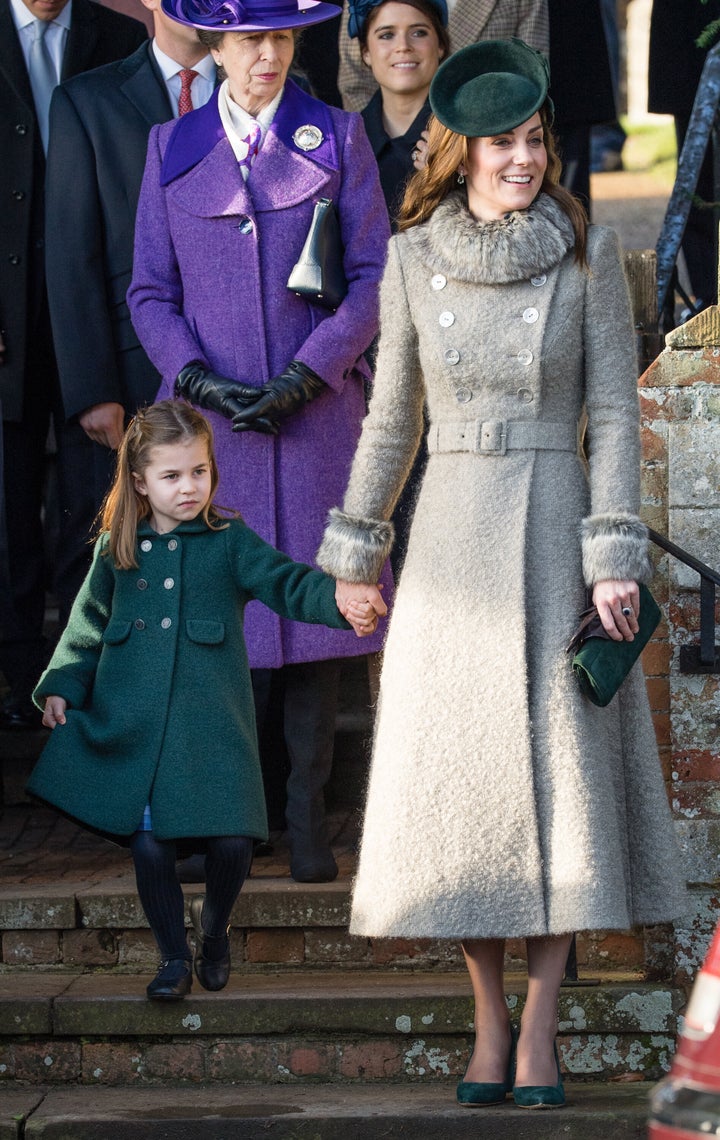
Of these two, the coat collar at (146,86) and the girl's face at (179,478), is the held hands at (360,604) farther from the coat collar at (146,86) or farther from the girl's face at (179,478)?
the coat collar at (146,86)

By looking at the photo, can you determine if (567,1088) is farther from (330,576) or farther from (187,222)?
(187,222)

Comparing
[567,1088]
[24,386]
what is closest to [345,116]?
[24,386]

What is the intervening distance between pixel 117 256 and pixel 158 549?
1277 mm

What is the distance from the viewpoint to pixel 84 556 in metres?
5.66

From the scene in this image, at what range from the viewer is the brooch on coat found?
16.1 feet

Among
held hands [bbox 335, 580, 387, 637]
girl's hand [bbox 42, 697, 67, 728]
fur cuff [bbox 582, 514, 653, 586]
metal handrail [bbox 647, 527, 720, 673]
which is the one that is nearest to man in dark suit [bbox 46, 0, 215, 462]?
girl's hand [bbox 42, 697, 67, 728]

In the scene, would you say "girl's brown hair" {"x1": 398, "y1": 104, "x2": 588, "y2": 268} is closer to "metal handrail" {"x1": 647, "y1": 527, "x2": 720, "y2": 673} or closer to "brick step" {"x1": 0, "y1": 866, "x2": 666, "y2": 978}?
"metal handrail" {"x1": 647, "y1": 527, "x2": 720, "y2": 673}

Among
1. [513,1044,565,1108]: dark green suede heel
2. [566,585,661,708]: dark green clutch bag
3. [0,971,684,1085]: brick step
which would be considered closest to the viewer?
[566,585,661,708]: dark green clutch bag

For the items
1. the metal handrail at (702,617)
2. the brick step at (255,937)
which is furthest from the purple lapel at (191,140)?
the brick step at (255,937)

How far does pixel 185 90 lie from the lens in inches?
211

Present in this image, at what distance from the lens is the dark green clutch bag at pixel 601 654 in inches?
147

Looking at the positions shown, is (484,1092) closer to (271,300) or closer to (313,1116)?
(313,1116)

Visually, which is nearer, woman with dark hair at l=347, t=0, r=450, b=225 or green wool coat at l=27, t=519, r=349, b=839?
green wool coat at l=27, t=519, r=349, b=839

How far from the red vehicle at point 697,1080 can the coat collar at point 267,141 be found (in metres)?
2.74
